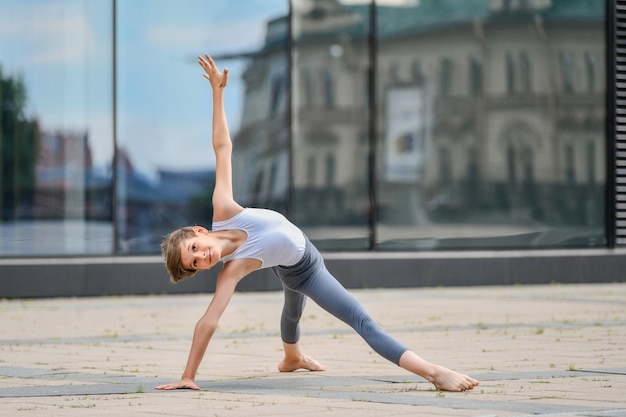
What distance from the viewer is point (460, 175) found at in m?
16.5

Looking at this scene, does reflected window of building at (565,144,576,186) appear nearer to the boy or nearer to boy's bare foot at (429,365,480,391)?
the boy

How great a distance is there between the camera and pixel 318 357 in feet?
28.1

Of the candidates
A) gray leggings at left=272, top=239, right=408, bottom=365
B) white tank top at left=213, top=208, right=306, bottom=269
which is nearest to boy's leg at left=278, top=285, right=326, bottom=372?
gray leggings at left=272, top=239, right=408, bottom=365

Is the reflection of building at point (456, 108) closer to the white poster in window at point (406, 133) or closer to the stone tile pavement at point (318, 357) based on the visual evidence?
the white poster in window at point (406, 133)

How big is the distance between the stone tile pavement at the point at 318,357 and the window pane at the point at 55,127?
4.53ft

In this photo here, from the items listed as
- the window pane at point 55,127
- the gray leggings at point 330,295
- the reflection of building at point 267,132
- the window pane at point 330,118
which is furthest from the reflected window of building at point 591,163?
the gray leggings at point 330,295

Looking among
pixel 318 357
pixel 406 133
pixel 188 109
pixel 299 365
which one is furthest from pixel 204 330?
pixel 406 133

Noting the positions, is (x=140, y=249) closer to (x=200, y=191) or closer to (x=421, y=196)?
(x=200, y=191)

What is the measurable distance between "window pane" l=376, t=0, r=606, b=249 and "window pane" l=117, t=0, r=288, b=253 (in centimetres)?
142

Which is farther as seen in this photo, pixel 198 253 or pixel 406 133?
pixel 406 133

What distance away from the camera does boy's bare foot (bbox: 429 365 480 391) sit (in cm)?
654

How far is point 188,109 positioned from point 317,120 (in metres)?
1.63

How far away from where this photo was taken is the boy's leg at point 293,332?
7.53 m

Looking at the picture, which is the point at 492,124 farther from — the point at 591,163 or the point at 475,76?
the point at 591,163
